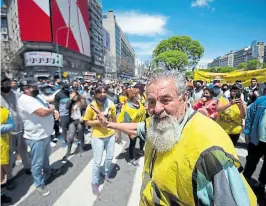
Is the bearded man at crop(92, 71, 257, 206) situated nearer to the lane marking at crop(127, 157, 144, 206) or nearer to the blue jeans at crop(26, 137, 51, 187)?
the lane marking at crop(127, 157, 144, 206)

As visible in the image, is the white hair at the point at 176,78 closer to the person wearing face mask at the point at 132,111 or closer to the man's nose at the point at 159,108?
the man's nose at the point at 159,108

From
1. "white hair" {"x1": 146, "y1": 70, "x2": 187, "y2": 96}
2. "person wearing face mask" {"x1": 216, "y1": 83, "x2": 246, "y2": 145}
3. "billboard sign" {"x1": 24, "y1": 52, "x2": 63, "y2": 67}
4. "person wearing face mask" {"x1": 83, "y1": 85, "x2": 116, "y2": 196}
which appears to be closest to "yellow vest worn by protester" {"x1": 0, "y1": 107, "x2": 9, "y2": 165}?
"person wearing face mask" {"x1": 83, "y1": 85, "x2": 116, "y2": 196}

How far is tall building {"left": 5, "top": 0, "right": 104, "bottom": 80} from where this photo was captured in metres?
36.6

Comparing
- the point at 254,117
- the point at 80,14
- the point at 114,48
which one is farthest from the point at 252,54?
the point at 254,117

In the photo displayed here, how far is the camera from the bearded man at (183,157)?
107 centimetres

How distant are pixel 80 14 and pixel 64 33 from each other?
1093cm

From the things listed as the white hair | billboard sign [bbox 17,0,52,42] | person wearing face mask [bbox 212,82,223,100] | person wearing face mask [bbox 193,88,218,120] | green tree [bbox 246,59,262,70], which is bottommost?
person wearing face mask [bbox 193,88,218,120]

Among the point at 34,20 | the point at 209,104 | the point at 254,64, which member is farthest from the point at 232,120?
the point at 254,64

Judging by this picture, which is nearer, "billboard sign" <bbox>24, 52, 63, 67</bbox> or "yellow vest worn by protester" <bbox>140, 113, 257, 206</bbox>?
"yellow vest worn by protester" <bbox>140, 113, 257, 206</bbox>

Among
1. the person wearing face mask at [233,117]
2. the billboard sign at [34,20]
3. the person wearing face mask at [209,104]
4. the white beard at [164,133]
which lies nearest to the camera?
the white beard at [164,133]

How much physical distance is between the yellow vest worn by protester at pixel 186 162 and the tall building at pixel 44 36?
108 feet

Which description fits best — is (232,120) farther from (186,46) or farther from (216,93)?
(186,46)

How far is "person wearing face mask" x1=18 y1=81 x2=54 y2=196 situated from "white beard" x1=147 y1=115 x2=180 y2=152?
260 centimetres

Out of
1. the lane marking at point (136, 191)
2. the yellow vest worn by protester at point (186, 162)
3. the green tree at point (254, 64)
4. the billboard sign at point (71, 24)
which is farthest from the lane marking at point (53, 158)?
the green tree at point (254, 64)
